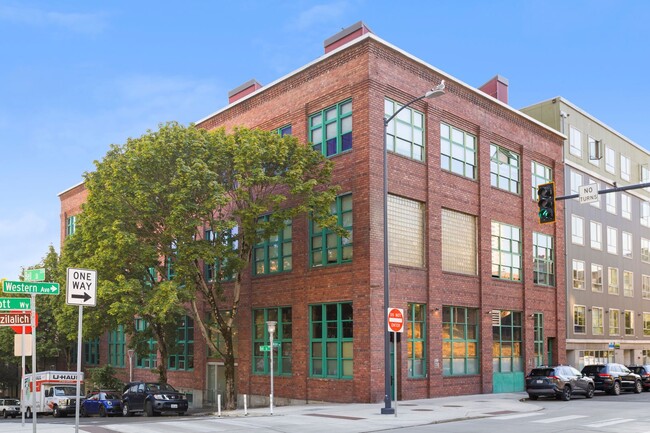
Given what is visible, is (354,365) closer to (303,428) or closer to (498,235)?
(303,428)

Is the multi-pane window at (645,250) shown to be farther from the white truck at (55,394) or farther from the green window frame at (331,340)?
the white truck at (55,394)

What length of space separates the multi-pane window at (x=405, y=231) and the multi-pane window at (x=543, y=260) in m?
10.1

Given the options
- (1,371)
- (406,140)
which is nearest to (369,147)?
(406,140)

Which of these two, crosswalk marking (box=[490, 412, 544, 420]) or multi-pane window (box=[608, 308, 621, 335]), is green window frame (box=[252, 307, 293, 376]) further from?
multi-pane window (box=[608, 308, 621, 335])

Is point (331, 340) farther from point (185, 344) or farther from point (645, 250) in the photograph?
point (645, 250)

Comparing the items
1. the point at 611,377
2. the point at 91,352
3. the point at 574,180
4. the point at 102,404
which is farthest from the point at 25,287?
the point at 91,352

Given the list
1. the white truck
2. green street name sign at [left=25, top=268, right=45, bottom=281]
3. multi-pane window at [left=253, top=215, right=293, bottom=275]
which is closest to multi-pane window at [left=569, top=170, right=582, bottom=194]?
multi-pane window at [left=253, top=215, right=293, bottom=275]

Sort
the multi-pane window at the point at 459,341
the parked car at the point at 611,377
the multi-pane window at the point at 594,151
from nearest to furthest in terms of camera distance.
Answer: the multi-pane window at the point at 459,341 → the parked car at the point at 611,377 → the multi-pane window at the point at 594,151

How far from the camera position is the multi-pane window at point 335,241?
95.7 ft

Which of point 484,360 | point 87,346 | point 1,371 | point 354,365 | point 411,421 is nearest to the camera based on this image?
point 411,421

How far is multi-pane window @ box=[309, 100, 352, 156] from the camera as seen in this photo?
97.5ft

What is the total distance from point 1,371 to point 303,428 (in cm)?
5591

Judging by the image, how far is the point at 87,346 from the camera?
55.7m

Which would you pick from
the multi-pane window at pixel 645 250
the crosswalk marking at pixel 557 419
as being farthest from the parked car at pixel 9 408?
the multi-pane window at pixel 645 250
